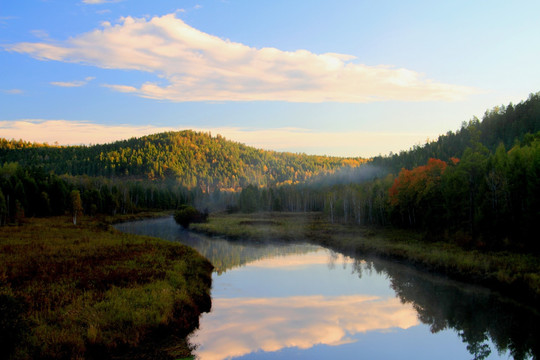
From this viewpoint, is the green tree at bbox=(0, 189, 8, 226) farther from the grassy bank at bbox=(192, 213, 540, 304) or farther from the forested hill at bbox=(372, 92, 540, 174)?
the forested hill at bbox=(372, 92, 540, 174)

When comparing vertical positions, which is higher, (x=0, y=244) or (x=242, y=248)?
(x=0, y=244)

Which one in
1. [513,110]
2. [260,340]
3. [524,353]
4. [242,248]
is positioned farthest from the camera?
[513,110]

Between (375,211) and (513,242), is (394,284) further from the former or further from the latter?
(375,211)

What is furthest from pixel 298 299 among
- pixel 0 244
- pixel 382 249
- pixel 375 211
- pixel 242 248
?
pixel 375 211

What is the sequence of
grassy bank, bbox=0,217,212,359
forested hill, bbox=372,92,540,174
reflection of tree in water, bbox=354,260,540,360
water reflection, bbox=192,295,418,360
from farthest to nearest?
1. forested hill, bbox=372,92,540,174
2. reflection of tree in water, bbox=354,260,540,360
3. water reflection, bbox=192,295,418,360
4. grassy bank, bbox=0,217,212,359

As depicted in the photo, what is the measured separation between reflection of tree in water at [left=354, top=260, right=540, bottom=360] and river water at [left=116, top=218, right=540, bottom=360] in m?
0.05

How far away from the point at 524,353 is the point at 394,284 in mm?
14600

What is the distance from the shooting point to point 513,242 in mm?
40312

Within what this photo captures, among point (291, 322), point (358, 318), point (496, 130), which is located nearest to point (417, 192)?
point (358, 318)

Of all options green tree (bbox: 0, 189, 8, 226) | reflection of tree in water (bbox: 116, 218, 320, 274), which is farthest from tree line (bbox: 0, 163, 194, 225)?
reflection of tree in water (bbox: 116, 218, 320, 274)

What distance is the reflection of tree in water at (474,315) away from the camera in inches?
811

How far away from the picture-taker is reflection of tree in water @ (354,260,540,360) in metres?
20.6

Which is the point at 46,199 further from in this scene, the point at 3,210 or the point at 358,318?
the point at 358,318

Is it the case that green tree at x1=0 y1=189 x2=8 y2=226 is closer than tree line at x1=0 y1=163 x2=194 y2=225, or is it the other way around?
green tree at x1=0 y1=189 x2=8 y2=226
